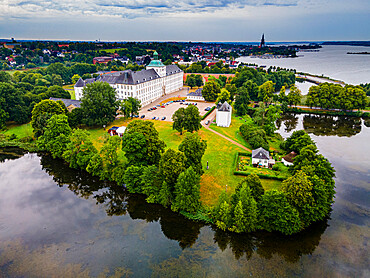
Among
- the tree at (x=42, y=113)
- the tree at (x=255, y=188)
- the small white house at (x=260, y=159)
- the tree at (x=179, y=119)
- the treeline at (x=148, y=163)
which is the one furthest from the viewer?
the tree at (x=179, y=119)

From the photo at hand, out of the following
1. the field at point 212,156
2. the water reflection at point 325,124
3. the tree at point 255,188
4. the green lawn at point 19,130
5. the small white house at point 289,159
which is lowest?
the green lawn at point 19,130

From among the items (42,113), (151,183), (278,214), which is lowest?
(151,183)

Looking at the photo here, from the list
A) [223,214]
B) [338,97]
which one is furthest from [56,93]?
[338,97]

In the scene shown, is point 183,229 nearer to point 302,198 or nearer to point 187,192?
point 187,192

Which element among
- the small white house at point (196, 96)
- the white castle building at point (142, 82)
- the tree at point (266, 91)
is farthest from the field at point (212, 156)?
the small white house at point (196, 96)

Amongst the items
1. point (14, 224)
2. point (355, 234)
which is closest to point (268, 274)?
point (355, 234)

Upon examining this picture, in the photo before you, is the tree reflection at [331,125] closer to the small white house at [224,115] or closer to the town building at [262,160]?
the small white house at [224,115]
